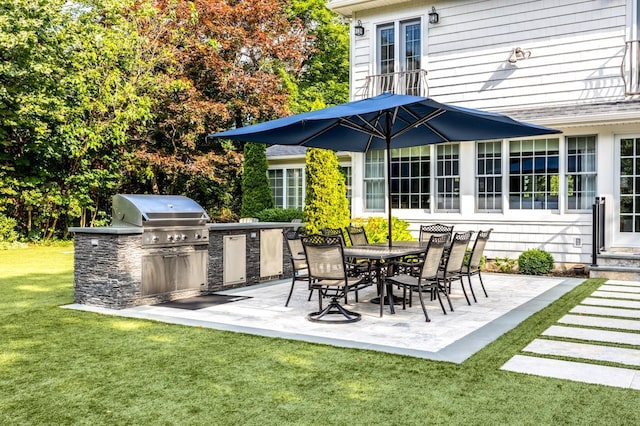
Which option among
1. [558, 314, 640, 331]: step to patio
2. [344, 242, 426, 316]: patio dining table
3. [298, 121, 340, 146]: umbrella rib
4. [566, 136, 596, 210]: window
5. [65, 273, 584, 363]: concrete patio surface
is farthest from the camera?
[566, 136, 596, 210]: window

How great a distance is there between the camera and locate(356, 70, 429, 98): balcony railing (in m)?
11.8

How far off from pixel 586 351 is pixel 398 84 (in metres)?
8.34

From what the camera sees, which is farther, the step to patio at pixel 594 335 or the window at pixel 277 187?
the window at pixel 277 187

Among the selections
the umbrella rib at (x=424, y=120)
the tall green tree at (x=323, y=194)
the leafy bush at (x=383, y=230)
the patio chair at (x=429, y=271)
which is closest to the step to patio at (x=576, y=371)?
the patio chair at (x=429, y=271)

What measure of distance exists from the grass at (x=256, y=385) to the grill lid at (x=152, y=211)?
177 cm

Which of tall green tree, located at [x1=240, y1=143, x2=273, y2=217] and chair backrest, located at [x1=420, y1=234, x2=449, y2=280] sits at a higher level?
tall green tree, located at [x1=240, y1=143, x2=273, y2=217]

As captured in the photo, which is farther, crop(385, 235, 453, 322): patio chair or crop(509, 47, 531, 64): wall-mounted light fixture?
crop(509, 47, 531, 64): wall-mounted light fixture

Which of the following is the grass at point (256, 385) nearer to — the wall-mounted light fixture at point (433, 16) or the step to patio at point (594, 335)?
the step to patio at point (594, 335)

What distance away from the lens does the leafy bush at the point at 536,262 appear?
10.1 m

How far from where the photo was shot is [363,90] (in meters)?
12.5

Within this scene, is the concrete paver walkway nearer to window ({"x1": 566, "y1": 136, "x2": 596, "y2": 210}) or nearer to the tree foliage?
window ({"x1": 566, "y1": 136, "x2": 596, "y2": 210})

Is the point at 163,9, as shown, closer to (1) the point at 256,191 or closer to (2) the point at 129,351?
(1) the point at 256,191

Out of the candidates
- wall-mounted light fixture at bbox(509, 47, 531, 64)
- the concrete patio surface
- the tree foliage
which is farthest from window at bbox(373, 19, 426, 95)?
the tree foliage

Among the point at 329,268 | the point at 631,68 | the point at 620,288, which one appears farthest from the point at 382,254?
the point at 631,68
